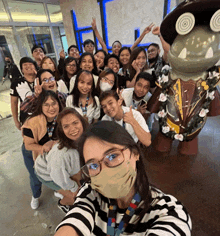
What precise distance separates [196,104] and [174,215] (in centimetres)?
98

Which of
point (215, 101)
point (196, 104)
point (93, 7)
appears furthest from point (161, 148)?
point (93, 7)

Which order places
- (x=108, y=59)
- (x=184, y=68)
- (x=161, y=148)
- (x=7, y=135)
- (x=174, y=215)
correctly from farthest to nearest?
(x=7, y=135) → (x=108, y=59) → (x=161, y=148) → (x=184, y=68) → (x=174, y=215)

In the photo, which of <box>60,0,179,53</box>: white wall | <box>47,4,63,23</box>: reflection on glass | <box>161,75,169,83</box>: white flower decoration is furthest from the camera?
<box>47,4,63,23</box>: reflection on glass

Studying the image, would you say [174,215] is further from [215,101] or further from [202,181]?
[215,101]

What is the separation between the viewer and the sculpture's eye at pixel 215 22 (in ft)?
3.13

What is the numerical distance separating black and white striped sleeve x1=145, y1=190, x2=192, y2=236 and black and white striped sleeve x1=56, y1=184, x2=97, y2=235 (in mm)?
222

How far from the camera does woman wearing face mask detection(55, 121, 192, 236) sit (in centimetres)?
56

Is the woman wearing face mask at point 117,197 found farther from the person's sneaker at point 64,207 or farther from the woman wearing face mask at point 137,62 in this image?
the woman wearing face mask at point 137,62

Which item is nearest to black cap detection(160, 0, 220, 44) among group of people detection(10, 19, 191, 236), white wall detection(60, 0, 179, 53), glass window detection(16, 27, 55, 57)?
group of people detection(10, 19, 191, 236)

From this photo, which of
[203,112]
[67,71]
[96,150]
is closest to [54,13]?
[67,71]

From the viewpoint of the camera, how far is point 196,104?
123cm

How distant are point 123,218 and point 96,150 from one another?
0.99 feet

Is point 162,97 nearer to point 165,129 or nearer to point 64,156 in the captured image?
point 165,129

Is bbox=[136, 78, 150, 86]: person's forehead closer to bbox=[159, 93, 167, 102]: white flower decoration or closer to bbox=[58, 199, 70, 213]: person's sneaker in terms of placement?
bbox=[159, 93, 167, 102]: white flower decoration
